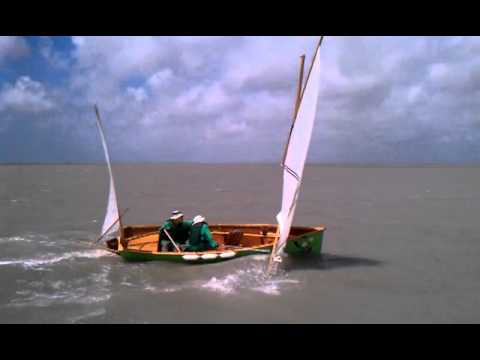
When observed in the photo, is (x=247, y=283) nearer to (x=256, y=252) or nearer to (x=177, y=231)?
(x=256, y=252)

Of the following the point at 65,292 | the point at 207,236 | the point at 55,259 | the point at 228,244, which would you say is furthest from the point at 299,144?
the point at 55,259

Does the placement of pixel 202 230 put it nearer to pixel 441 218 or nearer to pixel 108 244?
pixel 108 244

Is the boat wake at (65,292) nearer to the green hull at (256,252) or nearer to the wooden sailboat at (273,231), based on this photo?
the green hull at (256,252)

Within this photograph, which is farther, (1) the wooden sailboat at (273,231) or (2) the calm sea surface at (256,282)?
(1) the wooden sailboat at (273,231)

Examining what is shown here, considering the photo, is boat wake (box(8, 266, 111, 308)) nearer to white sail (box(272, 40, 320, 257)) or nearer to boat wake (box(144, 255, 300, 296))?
boat wake (box(144, 255, 300, 296))

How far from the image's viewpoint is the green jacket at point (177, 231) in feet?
41.5

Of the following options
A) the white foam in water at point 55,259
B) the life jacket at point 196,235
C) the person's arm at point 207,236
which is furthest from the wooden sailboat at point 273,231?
the white foam in water at point 55,259

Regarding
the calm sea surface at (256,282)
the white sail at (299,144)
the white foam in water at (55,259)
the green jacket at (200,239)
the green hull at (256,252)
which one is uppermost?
the white sail at (299,144)

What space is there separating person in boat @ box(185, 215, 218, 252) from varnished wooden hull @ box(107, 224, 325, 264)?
39cm

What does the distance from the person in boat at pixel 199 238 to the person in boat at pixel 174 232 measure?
60 cm

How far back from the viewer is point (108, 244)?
43.8 ft

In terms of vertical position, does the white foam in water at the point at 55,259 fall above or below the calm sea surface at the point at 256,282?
above
